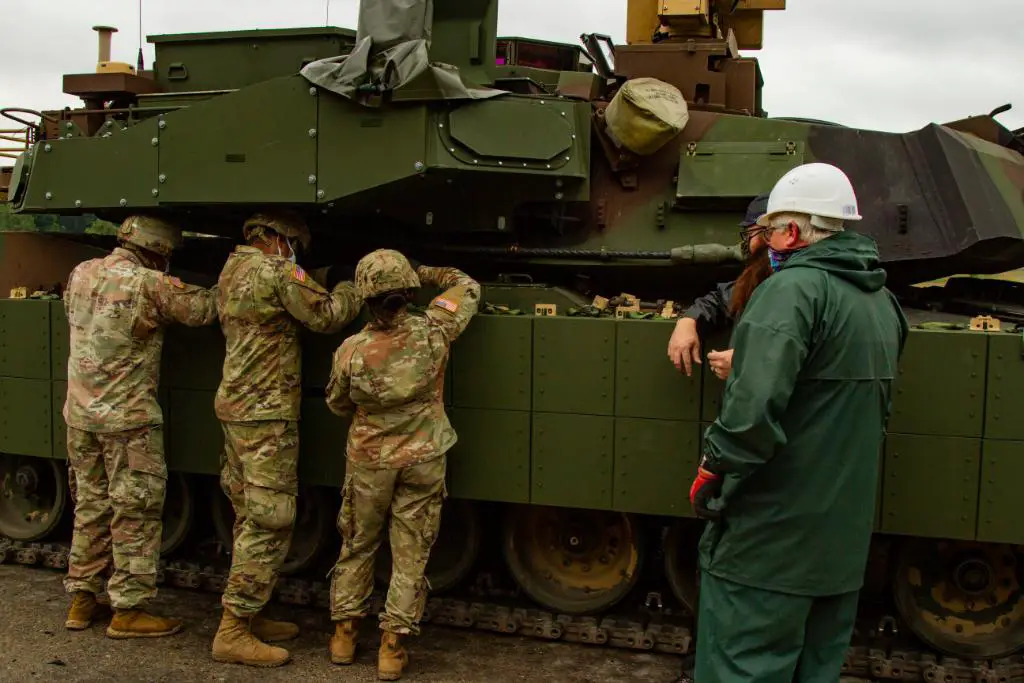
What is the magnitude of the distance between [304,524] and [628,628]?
7.41 ft

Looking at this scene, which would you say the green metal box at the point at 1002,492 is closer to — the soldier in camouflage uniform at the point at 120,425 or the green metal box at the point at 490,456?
the green metal box at the point at 490,456

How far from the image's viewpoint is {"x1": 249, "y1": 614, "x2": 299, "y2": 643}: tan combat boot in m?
6.24

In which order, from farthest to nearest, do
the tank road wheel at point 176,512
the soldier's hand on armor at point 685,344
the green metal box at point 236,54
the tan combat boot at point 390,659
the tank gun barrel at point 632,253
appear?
1. the tank road wheel at point 176,512
2. the green metal box at point 236,54
3. the tank gun barrel at point 632,253
4. the tan combat boot at point 390,659
5. the soldier's hand on armor at point 685,344

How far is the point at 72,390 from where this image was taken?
630 cm

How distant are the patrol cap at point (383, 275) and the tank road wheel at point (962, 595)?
121 inches

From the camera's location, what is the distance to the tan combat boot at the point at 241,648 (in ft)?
19.3

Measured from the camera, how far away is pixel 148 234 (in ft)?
21.1

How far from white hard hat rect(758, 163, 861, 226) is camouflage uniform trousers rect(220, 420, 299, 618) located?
325 centimetres

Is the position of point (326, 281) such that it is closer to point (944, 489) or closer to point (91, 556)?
point (91, 556)

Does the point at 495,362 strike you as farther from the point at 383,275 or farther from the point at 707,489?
the point at 707,489

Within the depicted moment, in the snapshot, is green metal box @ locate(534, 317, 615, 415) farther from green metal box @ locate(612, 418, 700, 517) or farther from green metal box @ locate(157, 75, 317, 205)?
green metal box @ locate(157, 75, 317, 205)

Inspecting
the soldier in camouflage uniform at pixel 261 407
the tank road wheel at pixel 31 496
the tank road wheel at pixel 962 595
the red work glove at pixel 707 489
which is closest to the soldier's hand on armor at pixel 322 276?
the soldier in camouflage uniform at pixel 261 407

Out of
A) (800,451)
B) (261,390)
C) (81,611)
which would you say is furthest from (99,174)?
(800,451)

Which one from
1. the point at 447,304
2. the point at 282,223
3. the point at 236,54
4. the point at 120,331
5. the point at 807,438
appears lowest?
the point at 807,438
